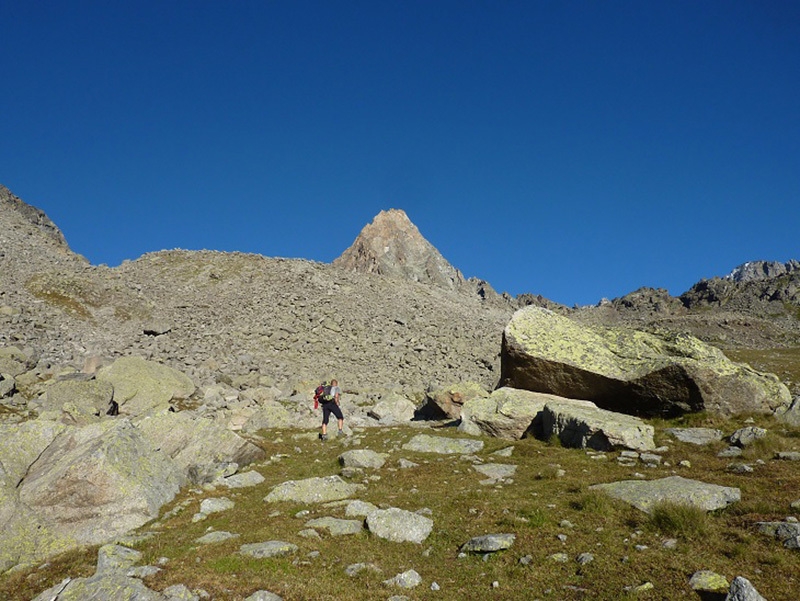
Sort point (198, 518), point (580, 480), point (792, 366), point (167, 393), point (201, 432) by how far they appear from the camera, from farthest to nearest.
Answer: point (792, 366), point (167, 393), point (201, 432), point (580, 480), point (198, 518)

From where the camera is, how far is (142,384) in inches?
1416

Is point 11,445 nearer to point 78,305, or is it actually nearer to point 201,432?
point 201,432

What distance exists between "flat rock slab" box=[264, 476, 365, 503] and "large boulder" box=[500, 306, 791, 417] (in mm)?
12933

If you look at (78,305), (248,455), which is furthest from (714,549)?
(78,305)

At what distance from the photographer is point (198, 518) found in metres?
14.6

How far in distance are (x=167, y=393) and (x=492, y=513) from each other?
30069mm

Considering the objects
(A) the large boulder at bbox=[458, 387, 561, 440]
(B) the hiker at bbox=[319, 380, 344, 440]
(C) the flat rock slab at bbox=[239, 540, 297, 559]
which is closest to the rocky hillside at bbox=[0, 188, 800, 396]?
(B) the hiker at bbox=[319, 380, 344, 440]

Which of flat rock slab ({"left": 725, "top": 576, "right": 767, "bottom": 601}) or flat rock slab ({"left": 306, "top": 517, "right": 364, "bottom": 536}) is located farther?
flat rock slab ({"left": 306, "top": 517, "right": 364, "bottom": 536})

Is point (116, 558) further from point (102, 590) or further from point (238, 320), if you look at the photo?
point (238, 320)

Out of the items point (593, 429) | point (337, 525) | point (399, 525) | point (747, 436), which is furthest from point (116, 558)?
point (747, 436)

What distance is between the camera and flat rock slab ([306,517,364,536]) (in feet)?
41.8

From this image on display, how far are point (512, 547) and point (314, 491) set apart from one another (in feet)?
24.2

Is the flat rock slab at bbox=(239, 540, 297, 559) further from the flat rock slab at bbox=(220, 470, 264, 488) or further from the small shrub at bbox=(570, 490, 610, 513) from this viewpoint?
the small shrub at bbox=(570, 490, 610, 513)

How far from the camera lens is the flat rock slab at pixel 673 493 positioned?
12406mm
